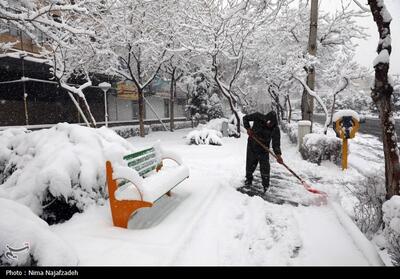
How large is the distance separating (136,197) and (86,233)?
77 centimetres

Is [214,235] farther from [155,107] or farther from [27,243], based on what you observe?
[155,107]

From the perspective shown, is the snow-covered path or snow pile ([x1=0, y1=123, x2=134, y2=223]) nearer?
the snow-covered path

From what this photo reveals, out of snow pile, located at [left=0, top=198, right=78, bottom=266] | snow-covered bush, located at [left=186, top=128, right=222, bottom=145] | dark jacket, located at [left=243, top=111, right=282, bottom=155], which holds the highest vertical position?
dark jacket, located at [left=243, top=111, right=282, bottom=155]

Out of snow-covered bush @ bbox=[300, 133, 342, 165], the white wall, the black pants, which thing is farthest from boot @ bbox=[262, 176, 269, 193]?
the white wall

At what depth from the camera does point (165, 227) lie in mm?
3744

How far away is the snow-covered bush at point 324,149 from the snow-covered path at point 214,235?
3.95 metres

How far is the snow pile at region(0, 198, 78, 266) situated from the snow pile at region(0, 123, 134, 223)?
4.24ft

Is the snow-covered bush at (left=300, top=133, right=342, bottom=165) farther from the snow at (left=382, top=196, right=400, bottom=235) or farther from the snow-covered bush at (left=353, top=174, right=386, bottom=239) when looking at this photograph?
the snow at (left=382, top=196, right=400, bottom=235)

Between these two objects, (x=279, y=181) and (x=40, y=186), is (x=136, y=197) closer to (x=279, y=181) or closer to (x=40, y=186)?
(x=40, y=186)

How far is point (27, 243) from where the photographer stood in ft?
8.05

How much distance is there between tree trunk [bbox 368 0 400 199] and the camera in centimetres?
351

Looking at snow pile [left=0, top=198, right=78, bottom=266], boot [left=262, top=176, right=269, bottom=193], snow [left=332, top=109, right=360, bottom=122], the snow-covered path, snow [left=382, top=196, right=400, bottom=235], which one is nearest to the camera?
snow pile [left=0, top=198, right=78, bottom=266]

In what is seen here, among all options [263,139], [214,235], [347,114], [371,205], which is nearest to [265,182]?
[263,139]

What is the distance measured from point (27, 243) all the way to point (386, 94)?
4280 mm
